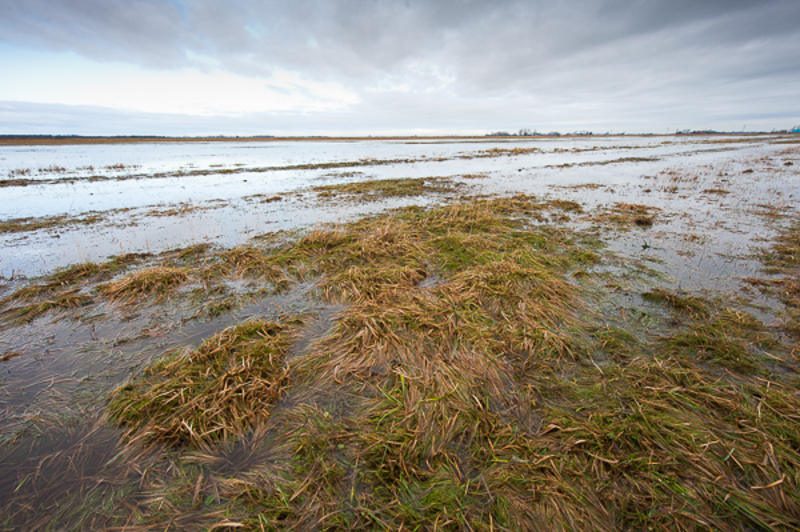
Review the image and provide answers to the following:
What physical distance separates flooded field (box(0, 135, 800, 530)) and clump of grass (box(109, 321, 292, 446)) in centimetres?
3

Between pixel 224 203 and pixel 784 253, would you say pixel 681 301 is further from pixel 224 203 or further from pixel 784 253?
pixel 224 203

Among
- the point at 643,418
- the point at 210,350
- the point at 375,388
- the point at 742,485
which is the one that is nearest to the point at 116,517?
the point at 210,350

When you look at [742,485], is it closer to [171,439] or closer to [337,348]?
[337,348]

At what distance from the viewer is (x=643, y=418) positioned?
3.11 metres

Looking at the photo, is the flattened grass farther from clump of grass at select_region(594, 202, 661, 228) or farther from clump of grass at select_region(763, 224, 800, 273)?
clump of grass at select_region(594, 202, 661, 228)

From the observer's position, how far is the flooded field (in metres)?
2.48

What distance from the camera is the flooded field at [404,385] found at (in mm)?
2480

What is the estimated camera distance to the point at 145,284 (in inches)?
245

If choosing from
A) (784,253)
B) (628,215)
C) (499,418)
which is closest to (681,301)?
(499,418)

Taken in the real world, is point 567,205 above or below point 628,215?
above

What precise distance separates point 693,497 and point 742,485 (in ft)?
1.71

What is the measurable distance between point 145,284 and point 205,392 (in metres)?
4.30

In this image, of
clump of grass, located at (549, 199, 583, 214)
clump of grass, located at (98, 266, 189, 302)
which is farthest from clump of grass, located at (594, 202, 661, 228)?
clump of grass, located at (98, 266, 189, 302)

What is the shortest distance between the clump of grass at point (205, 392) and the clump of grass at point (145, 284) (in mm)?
2698
